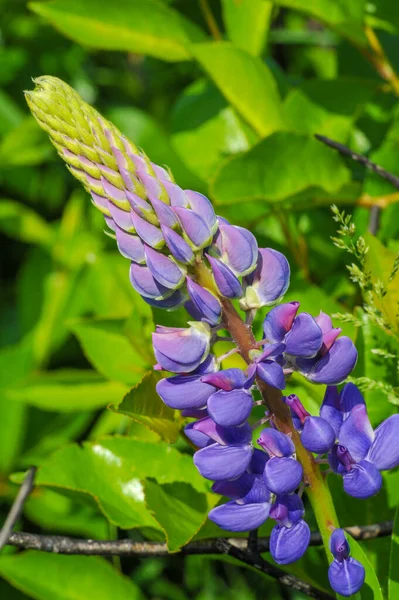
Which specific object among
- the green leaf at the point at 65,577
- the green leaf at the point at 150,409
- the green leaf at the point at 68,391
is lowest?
the green leaf at the point at 65,577

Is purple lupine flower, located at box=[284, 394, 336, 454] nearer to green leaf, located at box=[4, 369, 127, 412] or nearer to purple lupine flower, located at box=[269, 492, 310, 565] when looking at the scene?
purple lupine flower, located at box=[269, 492, 310, 565]

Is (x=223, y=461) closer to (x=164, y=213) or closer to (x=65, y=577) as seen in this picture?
(x=164, y=213)

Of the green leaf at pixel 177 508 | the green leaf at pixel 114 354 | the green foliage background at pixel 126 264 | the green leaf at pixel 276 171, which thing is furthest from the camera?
the green leaf at pixel 114 354

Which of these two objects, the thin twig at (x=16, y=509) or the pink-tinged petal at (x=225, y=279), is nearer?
the pink-tinged petal at (x=225, y=279)

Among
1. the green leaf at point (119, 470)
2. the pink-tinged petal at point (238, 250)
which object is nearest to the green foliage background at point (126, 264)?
the green leaf at point (119, 470)

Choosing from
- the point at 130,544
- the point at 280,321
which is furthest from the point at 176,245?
the point at 130,544

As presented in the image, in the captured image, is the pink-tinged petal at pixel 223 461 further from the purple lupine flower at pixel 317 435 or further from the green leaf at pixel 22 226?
the green leaf at pixel 22 226
